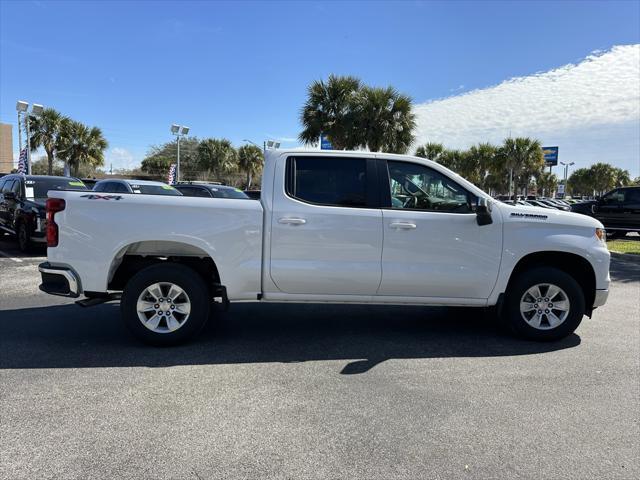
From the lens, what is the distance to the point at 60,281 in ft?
15.3

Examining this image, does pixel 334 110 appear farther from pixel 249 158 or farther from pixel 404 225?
pixel 249 158

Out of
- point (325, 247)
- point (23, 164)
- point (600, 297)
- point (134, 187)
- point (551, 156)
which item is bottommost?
point (600, 297)

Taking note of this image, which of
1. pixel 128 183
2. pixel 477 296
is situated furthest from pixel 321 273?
pixel 128 183

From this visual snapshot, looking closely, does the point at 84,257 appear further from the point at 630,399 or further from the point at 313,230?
the point at 630,399

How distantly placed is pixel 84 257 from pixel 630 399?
508 cm

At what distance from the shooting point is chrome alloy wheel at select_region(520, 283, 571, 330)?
510 centimetres

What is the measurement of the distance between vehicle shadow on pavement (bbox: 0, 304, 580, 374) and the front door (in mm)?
635

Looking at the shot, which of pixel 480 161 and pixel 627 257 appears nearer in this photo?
pixel 627 257

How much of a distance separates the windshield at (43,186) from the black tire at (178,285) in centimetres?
782

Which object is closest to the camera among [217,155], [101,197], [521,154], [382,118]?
[101,197]

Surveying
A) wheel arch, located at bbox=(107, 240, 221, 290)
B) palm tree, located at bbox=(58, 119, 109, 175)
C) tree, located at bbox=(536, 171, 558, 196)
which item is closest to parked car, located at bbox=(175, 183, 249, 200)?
wheel arch, located at bbox=(107, 240, 221, 290)

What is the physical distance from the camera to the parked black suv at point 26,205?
33.2 ft

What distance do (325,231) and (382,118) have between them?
68.4 ft

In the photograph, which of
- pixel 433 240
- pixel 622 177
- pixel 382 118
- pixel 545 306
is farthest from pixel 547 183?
pixel 433 240
